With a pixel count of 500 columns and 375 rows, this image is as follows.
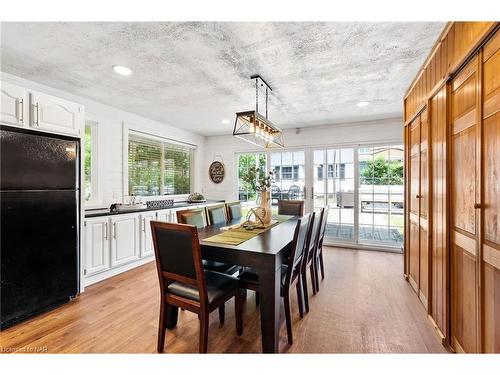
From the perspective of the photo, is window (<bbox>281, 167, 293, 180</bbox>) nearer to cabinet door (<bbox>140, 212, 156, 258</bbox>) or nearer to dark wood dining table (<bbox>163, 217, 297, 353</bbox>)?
cabinet door (<bbox>140, 212, 156, 258</bbox>)

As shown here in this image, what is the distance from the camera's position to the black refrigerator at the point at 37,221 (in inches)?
79.6

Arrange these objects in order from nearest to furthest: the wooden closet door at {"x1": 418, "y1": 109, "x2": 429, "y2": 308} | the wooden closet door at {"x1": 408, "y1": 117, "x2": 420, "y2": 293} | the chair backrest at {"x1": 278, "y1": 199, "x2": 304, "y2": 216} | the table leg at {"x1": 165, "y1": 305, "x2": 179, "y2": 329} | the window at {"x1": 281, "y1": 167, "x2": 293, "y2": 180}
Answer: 1. the table leg at {"x1": 165, "y1": 305, "x2": 179, "y2": 329}
2. the wooden closet door at {"x1": 418, "y1": 109, "x2": 429, "y2": 308}
3. the wooden closet door at {"x1": 408, "y1": 117, "x2": 420, "y2": 293}
4. the chair backrest at {"x1": 278, "y1": 199, "x2": 304, "y2": 216}
5. the window at {"x1": 281, "y1": 167, "x2": 293, "y2": 180}

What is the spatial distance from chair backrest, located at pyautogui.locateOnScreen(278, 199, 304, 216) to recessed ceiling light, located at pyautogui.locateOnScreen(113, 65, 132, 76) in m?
2.77

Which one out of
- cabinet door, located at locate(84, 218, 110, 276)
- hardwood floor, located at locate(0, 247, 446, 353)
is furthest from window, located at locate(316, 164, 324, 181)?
cabinet door, located at locate(84, 218, 110, 276)

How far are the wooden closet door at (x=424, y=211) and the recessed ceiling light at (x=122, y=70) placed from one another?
3.03 meters

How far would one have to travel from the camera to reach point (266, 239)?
6.64ft

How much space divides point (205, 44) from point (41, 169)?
77.4 inches

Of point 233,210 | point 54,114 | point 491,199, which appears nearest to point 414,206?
point 491,199

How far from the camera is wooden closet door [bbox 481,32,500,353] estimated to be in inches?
A: 48.1

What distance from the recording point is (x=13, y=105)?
208 centimetres

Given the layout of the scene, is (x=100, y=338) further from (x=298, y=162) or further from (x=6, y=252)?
(x=298, y=162)

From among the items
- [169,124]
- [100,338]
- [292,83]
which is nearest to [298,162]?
[292,83]

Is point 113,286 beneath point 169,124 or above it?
beneath
